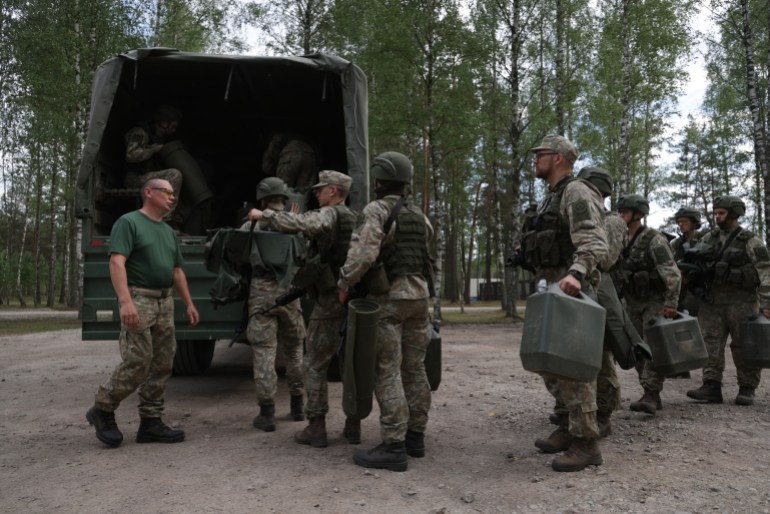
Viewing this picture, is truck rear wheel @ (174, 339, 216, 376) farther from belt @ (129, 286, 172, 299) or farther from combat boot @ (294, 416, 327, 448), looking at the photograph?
combat boot @ (294, 416, 327, 448)

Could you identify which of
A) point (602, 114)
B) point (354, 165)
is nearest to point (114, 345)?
point (354, 165)

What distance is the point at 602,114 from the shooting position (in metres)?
23.3

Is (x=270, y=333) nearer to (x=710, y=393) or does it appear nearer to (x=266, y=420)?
(x=266, y=420)

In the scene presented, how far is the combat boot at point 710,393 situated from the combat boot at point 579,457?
9.10 feet

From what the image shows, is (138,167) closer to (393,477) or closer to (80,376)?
(80,376)

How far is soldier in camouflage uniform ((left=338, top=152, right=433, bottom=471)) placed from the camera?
386 cm

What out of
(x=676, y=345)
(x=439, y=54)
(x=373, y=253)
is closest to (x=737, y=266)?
(x=676, y=345)

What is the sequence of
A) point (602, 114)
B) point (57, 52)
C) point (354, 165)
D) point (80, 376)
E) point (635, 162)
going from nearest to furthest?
1. point (354, 165)
2. point (80, 376)
3. point (57, 52)
4. point (602, 114)
5. point (635, 162)

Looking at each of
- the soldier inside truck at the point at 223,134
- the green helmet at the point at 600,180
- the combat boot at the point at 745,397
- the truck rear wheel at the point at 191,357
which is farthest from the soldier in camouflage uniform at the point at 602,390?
the truck rear wheel at the point at 191,357

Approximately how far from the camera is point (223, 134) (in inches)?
323

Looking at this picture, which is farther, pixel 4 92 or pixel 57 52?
pixel 4 92

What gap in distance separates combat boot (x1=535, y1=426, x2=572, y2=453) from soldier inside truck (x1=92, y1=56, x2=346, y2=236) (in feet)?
11.5

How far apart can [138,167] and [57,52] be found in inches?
495

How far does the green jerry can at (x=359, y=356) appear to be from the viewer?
376 centimetres
